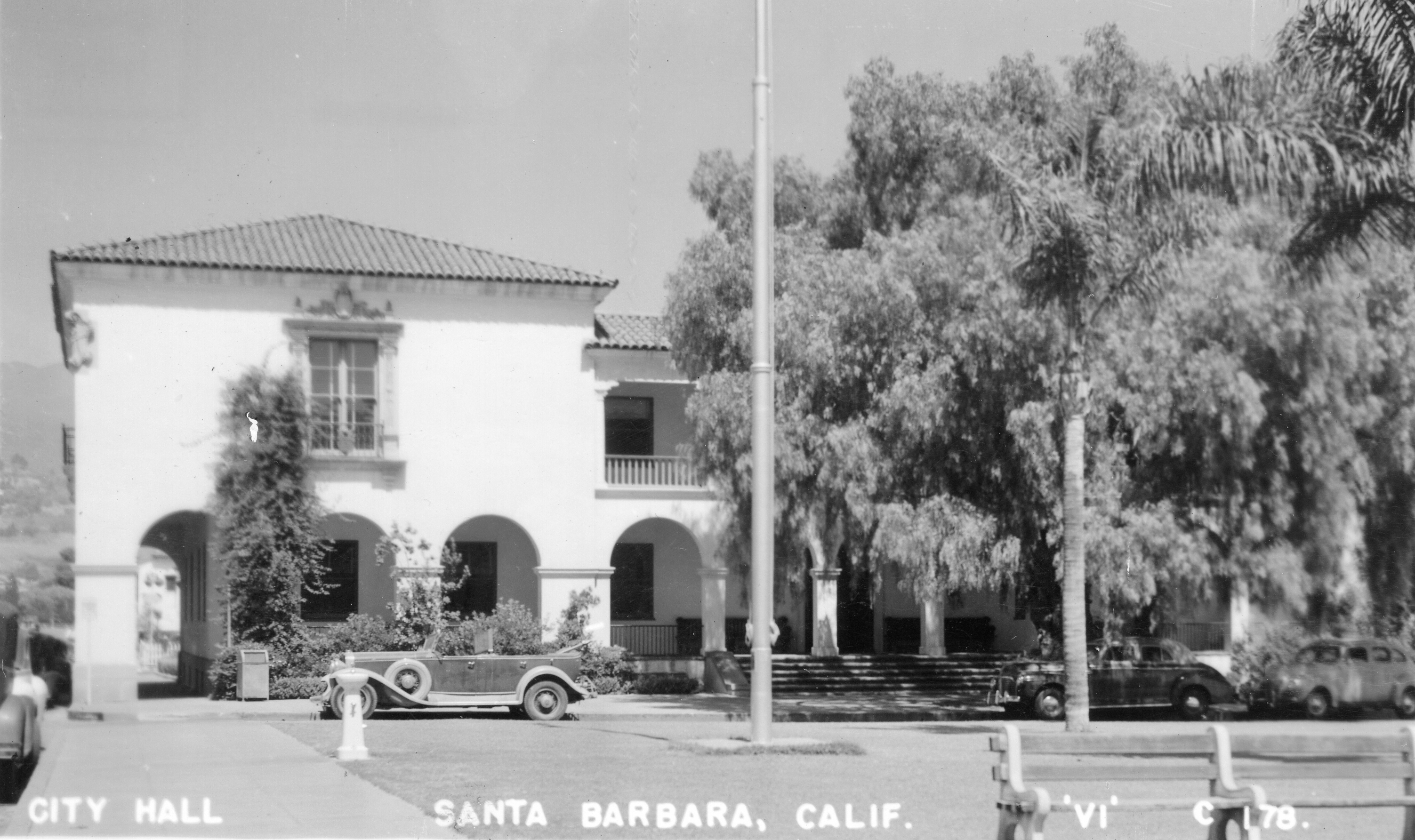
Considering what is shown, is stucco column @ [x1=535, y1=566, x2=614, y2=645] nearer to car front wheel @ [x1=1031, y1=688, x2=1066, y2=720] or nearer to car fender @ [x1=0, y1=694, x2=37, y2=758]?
car front wheel @ [x1=1031, y1=688, x2=1066, y2=720]

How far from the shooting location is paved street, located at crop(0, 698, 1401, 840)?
9.95 meters

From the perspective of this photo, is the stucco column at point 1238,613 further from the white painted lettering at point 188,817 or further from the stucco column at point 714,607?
the white painted lettering at point 188,817

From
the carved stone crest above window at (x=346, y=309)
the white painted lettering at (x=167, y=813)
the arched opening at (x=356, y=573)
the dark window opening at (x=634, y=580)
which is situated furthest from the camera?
the dark window opening at (x=634, y=580)

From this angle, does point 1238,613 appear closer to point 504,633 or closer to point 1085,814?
point 504,633

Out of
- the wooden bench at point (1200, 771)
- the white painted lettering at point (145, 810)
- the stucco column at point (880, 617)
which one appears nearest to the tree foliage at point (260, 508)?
the stucco column at point (880, 617)

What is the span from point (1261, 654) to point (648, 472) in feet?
40.3

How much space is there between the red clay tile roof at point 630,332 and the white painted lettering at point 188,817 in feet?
63.7

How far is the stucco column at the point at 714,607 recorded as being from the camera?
103 ft

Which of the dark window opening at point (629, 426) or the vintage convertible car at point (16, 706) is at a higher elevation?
the dark window opening at point (629, 426)

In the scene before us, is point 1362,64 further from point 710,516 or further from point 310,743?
point 710,516

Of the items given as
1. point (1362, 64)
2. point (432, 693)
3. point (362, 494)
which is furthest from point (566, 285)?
point (1362, 64)

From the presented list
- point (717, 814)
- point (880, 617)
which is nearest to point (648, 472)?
point (880, 617)

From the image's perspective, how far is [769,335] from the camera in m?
15.6

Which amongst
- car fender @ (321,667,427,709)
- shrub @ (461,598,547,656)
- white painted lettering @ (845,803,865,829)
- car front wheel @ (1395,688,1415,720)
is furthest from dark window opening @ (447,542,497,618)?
white painted lettering @ (845,803,865,829)
